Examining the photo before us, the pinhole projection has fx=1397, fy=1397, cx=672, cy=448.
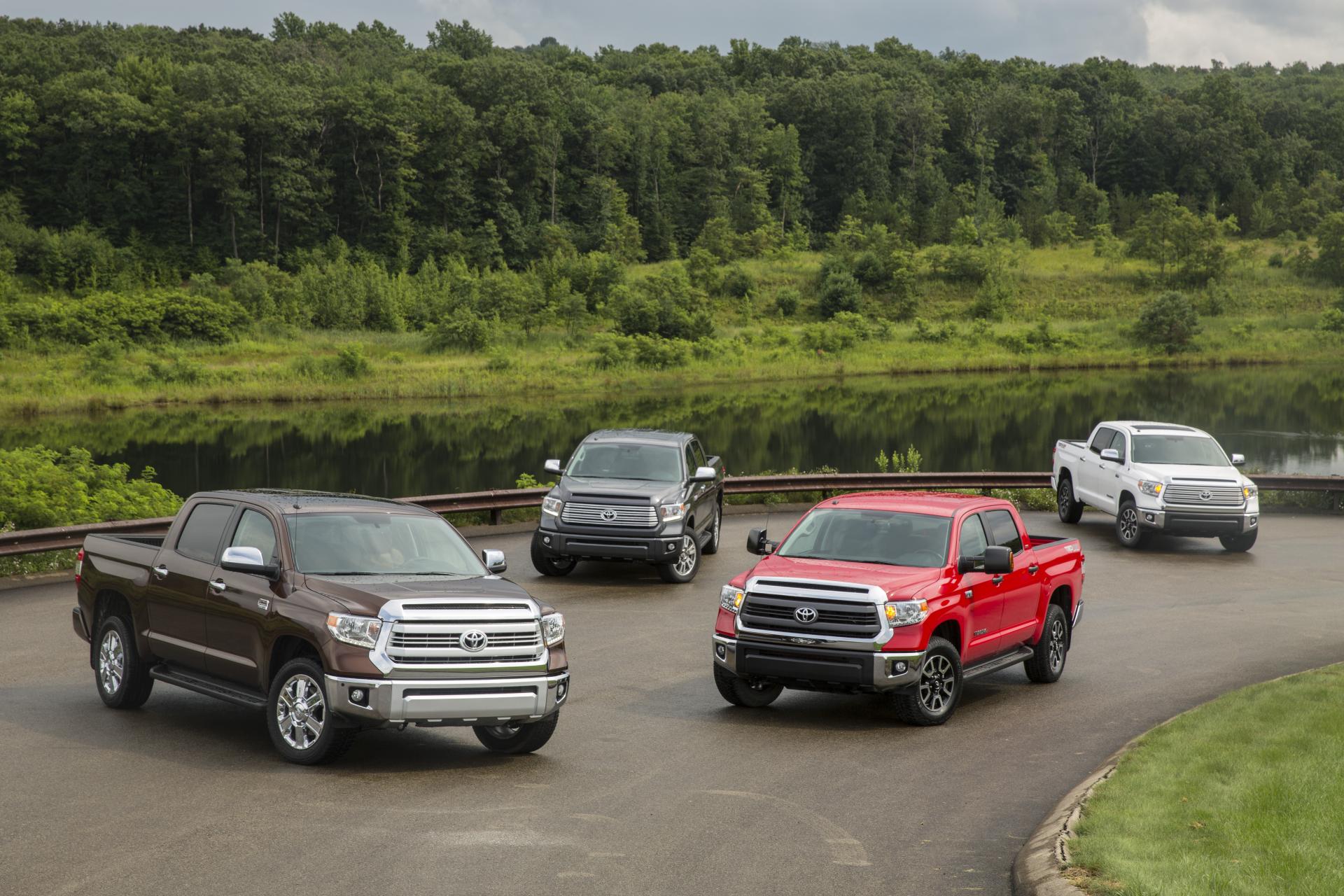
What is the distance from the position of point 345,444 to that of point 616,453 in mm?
34887

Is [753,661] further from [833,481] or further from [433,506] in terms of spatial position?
[833,481]

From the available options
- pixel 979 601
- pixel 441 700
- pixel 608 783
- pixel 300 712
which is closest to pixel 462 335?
pixel 979 601

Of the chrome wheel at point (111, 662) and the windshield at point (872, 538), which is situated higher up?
the windshield at point (872, 538)

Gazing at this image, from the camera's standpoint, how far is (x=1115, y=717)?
12.5m

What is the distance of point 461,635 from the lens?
9953mm

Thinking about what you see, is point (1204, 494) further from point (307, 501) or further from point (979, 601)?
point (307, 501)

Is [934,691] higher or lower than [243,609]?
lower

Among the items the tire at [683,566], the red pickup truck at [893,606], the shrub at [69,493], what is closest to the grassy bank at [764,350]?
the shrub at [69,493]

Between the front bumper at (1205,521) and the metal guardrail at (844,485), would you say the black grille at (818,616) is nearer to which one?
the metal guardrail at (844,485)

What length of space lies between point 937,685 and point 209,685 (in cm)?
609

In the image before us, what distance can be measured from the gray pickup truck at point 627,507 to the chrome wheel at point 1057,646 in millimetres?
6701

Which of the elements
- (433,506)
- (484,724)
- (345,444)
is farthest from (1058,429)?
(484,724)

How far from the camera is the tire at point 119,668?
11.7m

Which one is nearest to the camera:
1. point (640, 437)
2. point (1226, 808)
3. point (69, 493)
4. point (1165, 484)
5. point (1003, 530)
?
point (1226, 808)
